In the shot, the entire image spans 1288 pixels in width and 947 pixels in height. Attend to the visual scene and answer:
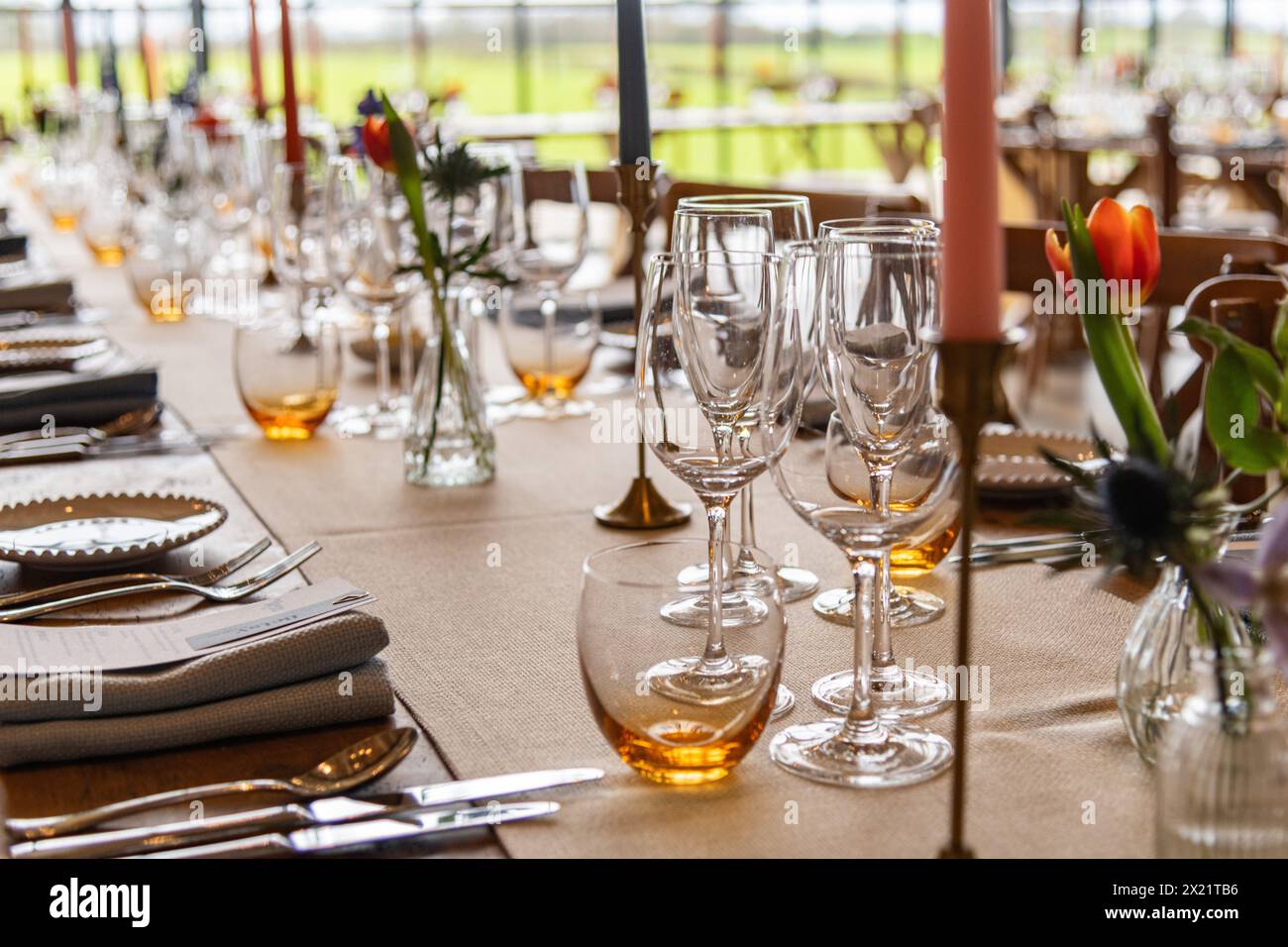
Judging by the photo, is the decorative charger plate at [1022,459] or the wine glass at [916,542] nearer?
the wine glass at [916,542]

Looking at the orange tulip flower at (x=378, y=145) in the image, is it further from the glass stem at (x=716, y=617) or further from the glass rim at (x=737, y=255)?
the glass stem at (x=716, y=617)

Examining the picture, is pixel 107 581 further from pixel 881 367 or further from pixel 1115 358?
pixel 1115 358

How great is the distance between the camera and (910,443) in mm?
1067

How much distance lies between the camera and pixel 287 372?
1.81 m

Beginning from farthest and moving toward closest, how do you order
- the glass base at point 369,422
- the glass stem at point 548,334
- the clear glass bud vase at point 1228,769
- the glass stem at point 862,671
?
the glass stem at point 548,334, the glass base at point 369,422, the glass stem at point 862,671, the clear glass bud vase at point 1228,769

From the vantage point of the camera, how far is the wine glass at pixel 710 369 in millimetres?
979

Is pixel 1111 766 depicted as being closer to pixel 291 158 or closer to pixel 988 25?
pixel 988 25

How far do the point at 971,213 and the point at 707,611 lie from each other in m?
0.28

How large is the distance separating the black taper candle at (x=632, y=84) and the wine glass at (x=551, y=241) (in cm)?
49

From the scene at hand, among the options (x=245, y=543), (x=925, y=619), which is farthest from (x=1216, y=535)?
(x=245, y=543)

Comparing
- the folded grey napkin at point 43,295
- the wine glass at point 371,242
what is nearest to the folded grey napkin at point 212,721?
the wine glass at point 371,242

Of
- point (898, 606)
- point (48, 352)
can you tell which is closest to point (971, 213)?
point (898, 606)

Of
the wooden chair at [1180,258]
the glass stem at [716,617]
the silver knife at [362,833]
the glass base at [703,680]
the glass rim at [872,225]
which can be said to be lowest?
the silver knife at [362,833]
